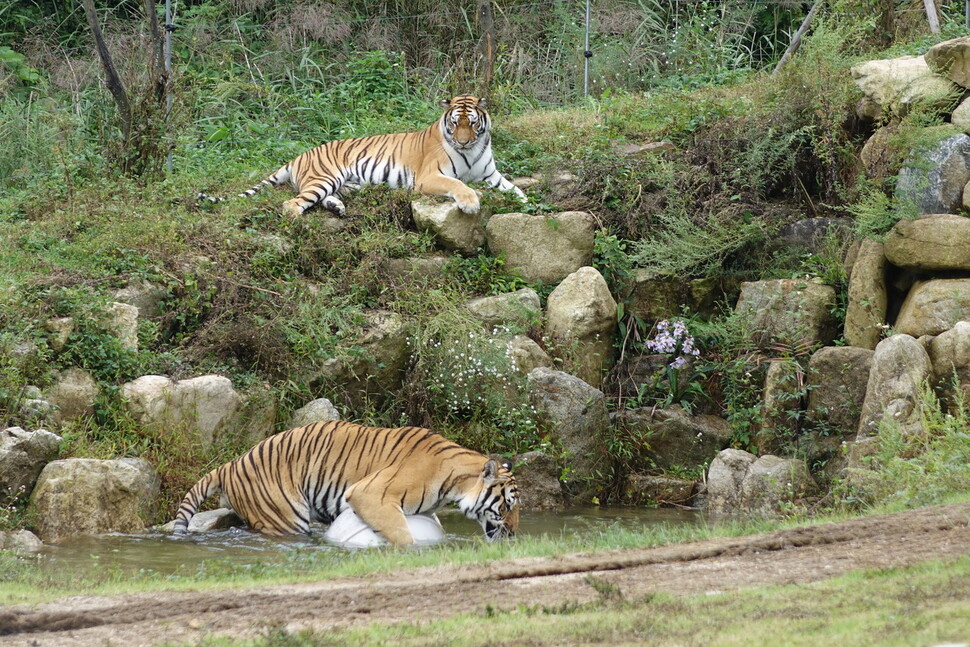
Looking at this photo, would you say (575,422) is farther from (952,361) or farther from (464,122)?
(464,122)

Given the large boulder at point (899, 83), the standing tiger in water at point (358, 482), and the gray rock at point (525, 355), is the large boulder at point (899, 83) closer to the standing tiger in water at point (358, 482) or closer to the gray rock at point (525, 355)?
the gray rock at point (525, 355)

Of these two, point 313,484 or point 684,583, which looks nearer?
point 684,583

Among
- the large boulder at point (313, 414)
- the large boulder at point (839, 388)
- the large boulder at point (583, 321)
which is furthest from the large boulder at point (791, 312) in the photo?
the large boulder at point (313, 414)

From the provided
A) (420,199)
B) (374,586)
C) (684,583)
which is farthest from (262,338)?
(684,583)

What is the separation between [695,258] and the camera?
428 inches

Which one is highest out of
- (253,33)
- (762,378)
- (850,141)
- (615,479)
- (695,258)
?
(253,33)

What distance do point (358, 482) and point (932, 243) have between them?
5.03 m

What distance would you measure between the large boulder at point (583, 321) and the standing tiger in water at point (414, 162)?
1.63 m

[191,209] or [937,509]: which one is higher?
[191,209]

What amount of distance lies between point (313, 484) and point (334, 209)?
4092mm

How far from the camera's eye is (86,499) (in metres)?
7.91

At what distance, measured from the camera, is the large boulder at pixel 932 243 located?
917 centimetres

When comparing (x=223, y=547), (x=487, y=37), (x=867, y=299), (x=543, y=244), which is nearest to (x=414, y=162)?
(x=543, y=244)

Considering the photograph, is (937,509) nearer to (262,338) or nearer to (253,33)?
(262,338)
